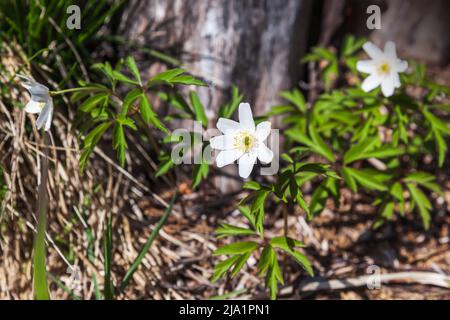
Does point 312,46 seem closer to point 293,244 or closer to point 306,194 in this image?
point 306,194

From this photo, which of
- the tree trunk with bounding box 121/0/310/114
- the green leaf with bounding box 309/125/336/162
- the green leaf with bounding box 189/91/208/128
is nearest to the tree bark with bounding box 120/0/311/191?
the tree trunk with bounding box 121/0/310/114

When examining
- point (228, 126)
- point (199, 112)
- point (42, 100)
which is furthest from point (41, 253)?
point (199, 112)

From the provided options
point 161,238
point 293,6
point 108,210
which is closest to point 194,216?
point 161,238

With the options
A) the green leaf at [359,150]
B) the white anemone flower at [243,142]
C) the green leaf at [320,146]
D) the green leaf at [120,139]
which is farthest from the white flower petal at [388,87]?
the green leaf at [120,139]

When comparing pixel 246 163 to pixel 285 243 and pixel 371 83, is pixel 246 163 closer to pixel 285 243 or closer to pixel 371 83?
pixel 285 243
